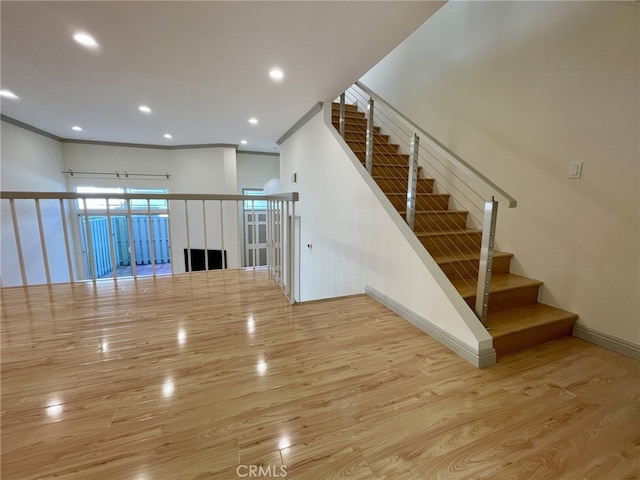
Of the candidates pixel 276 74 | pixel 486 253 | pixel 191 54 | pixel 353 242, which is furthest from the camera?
pixel 353 242

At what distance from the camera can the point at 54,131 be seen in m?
5.14

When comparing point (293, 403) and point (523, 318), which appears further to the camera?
point (523, 318)

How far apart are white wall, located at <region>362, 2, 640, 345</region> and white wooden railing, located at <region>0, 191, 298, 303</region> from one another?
2070mm

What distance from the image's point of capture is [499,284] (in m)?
2.23

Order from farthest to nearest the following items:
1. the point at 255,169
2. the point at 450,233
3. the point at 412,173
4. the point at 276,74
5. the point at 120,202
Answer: the point at 255,169 < the point at 120,202 < the point at 276,74 < the point at 450,233 < the point at 412,173

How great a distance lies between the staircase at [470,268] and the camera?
188 centimetres

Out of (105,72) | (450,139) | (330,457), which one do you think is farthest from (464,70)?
(105,72)

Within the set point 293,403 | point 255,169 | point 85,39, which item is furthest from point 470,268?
point 255,169

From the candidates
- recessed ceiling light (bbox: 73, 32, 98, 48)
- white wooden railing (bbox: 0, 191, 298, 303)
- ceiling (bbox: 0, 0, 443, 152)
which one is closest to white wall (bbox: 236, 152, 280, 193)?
white wooden railing (bbox: 0, 191, 298, 303)

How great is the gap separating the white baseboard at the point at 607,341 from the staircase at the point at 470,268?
6 cm

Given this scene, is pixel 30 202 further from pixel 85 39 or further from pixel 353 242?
pixel 353 242

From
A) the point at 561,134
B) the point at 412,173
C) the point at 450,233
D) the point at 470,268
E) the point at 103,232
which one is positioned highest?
the point at 561,134

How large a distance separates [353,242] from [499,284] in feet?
4.73

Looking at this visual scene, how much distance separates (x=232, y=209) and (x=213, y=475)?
6.06m
